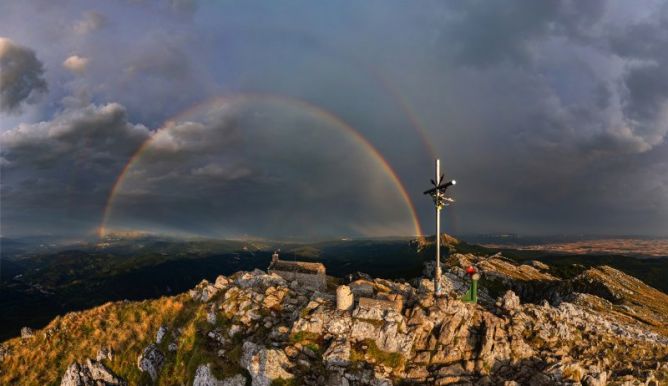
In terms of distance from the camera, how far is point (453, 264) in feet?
526

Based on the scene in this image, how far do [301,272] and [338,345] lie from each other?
115 ft

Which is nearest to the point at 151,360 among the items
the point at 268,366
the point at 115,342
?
the point at 115,342

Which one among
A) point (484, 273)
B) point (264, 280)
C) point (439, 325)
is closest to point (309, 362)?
point (439, 325)

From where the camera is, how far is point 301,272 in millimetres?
70312

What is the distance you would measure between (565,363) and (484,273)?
128178mm

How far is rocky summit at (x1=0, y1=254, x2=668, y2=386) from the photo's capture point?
Result: 34250mm

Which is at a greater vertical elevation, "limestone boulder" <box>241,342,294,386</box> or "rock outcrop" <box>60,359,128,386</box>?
"limestone boulder" <box>241,342,294,386</box>

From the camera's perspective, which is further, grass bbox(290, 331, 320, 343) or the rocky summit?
grass bbox(290, 331, 320, 343)

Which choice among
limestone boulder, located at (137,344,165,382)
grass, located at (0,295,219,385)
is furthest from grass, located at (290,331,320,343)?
limestone boulder, located at (137,344,165,382)

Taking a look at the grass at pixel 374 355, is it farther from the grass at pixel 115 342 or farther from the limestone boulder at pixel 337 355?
the grass at pixel 115 342

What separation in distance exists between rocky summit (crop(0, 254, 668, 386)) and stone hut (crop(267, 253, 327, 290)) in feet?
41.2

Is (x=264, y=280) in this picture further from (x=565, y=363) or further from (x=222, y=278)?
(x=565, y=363)

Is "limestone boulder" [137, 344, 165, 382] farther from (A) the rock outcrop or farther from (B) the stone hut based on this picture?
(B) the stone hut

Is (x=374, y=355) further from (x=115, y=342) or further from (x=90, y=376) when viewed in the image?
(x=90, y=376)
